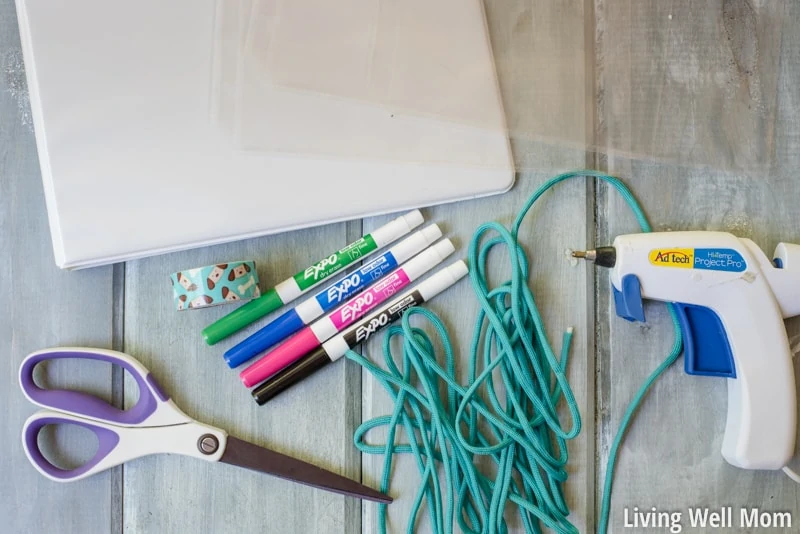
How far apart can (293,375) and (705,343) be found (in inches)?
12.8

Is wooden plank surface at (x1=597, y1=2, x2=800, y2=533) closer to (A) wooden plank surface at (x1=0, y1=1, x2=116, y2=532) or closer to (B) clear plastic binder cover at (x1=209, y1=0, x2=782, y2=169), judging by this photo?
(B) clear plastic binder cover at (x1=209, y1=0, x2=782, y2=169)

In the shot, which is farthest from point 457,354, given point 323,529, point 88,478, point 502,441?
point 88,478

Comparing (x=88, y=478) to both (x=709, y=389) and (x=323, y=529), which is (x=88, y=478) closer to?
(x=323, y=529)

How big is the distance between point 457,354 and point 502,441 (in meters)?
0.08

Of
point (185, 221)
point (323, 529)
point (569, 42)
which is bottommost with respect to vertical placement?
point (323, 529)

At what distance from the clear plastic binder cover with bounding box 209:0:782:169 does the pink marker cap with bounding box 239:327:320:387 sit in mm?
150

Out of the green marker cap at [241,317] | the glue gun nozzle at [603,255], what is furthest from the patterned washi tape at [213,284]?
the glue gun nozzle at [603,255]

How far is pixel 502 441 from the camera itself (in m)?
0.55

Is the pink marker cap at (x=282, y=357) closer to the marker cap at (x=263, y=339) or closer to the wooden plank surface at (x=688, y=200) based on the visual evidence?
the marker cap at (x=263, y=339)

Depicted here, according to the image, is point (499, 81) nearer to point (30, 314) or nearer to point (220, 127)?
point (220, 127)

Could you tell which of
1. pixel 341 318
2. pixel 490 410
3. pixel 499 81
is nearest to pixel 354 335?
pixel 341 318

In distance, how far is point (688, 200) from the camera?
0.59 metres

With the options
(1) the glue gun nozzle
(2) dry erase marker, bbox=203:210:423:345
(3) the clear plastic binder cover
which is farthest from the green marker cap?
(1) the glue gun nozzle

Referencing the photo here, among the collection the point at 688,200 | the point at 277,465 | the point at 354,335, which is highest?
the point at 688,200
